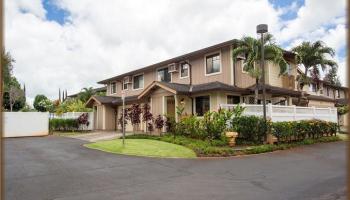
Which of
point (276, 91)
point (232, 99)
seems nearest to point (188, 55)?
point (232, 99)

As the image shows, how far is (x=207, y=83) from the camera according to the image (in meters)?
22.0

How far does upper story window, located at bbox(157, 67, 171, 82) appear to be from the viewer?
26.0 metres

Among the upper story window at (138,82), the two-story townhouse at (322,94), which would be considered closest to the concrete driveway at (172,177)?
the upper story window at (138,82)

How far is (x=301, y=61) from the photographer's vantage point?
23.5 m

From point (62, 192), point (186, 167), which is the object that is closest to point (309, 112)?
point (186, 167)

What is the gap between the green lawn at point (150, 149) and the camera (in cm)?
1418

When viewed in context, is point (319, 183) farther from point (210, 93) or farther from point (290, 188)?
point (210, 93)

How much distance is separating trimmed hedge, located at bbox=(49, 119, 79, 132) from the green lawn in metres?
13.1

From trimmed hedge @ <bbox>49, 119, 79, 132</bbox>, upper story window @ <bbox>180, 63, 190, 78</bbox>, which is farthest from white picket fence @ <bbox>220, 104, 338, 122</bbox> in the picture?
trimmed hedge @ <bbox>49, 119, 79, 132</bbox>

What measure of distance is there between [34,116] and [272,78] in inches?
764

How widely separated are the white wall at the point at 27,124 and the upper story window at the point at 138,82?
823 cm

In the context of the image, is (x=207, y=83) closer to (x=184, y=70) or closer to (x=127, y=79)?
(x=184, y=70)

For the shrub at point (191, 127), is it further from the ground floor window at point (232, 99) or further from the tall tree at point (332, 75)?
the tall tree at point (332, 75)

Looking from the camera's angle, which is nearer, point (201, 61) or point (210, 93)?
point (210, 93)
